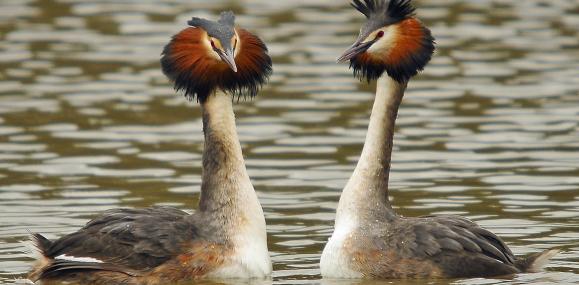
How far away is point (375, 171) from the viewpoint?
1347cm

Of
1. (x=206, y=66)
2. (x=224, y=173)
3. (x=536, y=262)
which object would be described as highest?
(x=206, y=66)

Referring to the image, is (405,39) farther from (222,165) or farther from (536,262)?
(536,262)

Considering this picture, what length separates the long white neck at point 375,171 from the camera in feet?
43.7

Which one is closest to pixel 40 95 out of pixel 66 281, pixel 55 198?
pixel 55 198

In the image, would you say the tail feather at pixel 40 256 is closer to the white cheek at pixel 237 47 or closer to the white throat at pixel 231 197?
the white throat at pixel 231 197

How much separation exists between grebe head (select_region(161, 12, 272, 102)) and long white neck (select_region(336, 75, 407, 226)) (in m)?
1.04

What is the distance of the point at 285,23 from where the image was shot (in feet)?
82.5

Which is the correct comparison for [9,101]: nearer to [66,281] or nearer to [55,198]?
[55,198]

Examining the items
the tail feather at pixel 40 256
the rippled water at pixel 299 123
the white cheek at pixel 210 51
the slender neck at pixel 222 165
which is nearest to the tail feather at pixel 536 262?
the rippled water at pixel 299 123

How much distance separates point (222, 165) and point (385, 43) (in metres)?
1.69

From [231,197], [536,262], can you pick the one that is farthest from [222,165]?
[536,262]

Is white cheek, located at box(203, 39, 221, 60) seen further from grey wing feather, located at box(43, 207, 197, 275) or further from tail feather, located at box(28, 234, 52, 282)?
tail feather, located at box(28, 234, 52, 282)

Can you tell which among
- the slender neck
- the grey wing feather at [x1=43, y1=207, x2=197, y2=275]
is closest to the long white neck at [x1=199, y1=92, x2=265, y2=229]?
the slender neck

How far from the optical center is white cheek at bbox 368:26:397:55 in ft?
43.9
